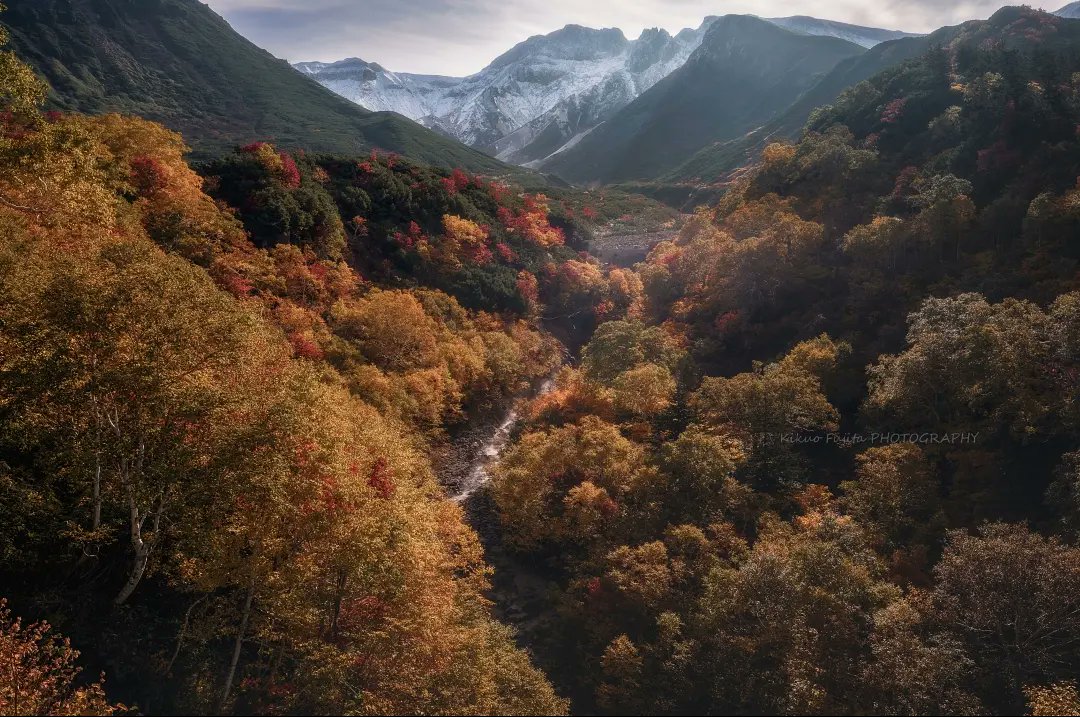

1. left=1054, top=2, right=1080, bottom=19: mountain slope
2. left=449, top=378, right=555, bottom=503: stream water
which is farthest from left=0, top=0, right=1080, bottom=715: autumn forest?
left=1054, top=2, right=1080, bottom=19: mountain slope

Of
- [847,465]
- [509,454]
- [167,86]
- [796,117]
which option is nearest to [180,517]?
[509,454]

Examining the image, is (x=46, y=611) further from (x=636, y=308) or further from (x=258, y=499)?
(x=636, y=308)

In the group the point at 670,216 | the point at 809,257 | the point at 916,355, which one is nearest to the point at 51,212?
the point at 916,355

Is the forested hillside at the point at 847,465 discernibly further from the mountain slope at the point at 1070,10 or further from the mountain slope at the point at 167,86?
the mountain slope at the point at 1070,10

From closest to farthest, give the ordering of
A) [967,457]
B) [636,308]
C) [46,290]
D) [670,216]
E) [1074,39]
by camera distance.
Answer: [46,290]
[967,457]
[636,308]
[1074,39]
[670,216]

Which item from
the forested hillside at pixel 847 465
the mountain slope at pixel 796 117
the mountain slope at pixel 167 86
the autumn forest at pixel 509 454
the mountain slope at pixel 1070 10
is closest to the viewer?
the autumn forest at pixel 509 454

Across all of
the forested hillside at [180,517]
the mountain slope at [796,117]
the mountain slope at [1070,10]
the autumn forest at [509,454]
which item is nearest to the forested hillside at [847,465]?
the autumn forest at [509,454]

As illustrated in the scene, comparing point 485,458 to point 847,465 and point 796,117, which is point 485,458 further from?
point 796,117
